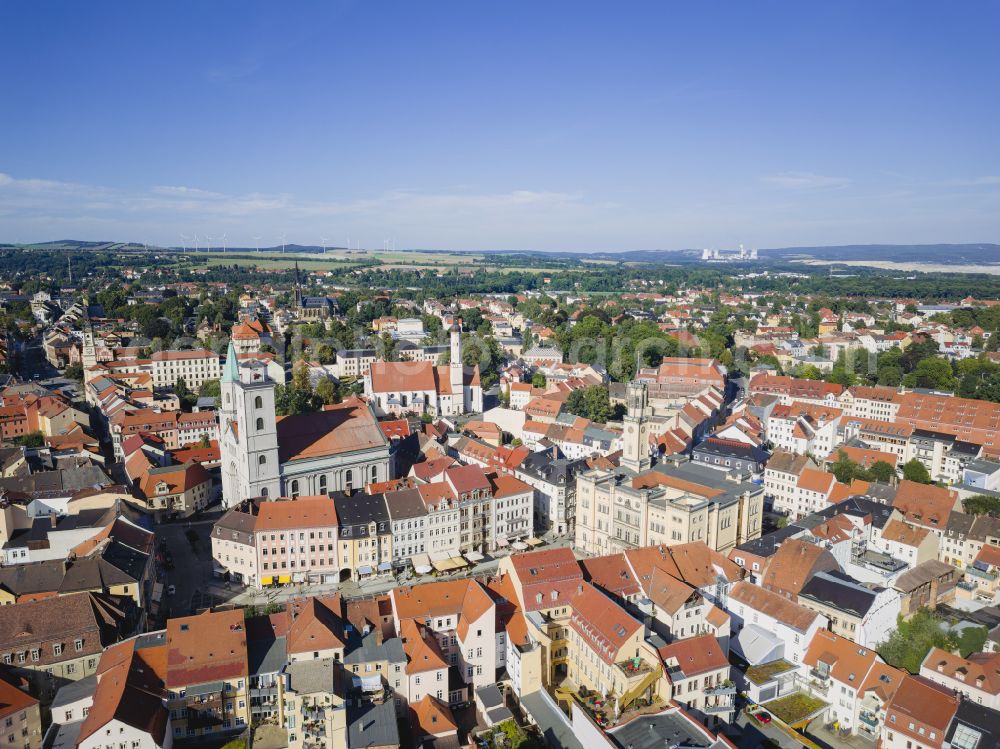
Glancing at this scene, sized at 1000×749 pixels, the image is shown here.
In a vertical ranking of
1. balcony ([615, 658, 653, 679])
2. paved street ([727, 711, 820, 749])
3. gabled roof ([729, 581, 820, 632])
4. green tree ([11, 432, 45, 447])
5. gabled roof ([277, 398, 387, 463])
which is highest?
gabled roof ([277, 398, 387, 463])

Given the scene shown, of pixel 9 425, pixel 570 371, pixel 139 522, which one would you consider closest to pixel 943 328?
pixel 570 371

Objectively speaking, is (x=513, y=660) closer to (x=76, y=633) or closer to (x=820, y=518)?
(x=76, y=633)

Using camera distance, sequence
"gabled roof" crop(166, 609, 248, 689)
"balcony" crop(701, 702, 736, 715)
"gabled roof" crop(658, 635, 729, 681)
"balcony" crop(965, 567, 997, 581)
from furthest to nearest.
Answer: "balcony" crop(965, 567, 997, 581), "balcony" crop(701, 702, 736, 715), "gabled roof" crop(658, 635, 729, 681), "gabled roof" crop(166, 609, 248, 689)

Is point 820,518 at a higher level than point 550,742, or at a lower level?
higher

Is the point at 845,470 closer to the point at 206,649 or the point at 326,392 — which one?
the point at 206,649

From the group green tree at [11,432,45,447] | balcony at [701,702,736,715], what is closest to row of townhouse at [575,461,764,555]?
balcony at [701,702,736,715]

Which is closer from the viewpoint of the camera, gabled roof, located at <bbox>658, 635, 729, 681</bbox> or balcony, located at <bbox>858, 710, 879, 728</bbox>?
gabled roof, located at <bbox>658, 635, 729, 681</bbox>

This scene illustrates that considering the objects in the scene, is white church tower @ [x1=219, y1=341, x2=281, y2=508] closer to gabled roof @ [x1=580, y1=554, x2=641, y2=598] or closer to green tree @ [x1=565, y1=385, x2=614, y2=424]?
gabled roof @ [x1=580, y1=554, x2=641, y2=598]
